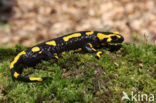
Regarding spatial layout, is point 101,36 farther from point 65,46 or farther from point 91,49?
point 65,46

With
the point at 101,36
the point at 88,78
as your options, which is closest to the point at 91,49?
the point at 101,36

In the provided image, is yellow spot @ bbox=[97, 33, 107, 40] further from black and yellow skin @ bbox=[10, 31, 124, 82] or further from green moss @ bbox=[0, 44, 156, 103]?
green moss @ bbox=[0, 44, 156, 103]

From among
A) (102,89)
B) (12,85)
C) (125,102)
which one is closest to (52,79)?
(12,85)

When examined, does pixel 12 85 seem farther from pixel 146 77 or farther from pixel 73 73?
pixel 146 77

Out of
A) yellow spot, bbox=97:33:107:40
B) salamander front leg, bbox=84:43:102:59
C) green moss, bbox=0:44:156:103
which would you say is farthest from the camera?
yellow spot, bbox=97:33:107:40

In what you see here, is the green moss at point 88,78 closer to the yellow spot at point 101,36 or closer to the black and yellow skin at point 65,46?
the black and yellow skin at point 65,46

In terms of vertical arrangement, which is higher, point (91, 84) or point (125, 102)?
point (91, 84)

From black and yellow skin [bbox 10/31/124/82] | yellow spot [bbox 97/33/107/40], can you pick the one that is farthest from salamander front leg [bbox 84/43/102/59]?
yellow spot [bbox 97/33/107/40]
